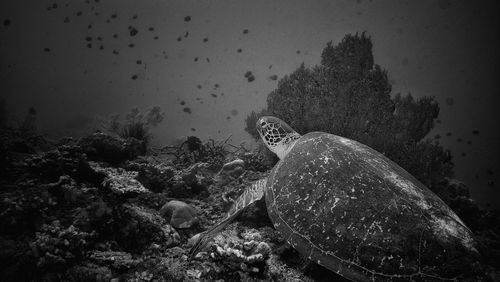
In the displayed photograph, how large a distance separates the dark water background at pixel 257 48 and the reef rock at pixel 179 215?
28.0 ft

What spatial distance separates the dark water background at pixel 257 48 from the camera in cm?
3716

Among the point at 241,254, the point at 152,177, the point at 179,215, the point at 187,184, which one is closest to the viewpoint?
the point at 241,254

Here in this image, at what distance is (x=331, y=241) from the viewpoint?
2.12 meters

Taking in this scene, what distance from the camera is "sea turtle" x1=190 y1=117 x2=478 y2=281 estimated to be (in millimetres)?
1879

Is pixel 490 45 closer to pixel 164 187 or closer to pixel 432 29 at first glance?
pixel 432 29

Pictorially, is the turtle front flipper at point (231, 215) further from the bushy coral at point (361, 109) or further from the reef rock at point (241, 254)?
the bushy coral at point (361, 109)

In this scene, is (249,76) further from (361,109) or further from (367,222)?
(367,222)

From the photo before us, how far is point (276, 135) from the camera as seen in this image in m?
4.40

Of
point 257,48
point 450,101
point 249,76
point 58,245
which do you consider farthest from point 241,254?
point 450,101

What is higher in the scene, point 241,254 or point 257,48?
point 257,48

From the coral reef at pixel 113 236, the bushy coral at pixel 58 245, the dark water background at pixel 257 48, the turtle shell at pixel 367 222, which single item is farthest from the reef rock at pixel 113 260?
the dark water background at pixel 257 48

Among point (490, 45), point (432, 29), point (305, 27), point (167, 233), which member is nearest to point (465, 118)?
point (490, 45)

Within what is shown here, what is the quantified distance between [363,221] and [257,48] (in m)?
67.0

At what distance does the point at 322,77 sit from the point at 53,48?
4908 inches
